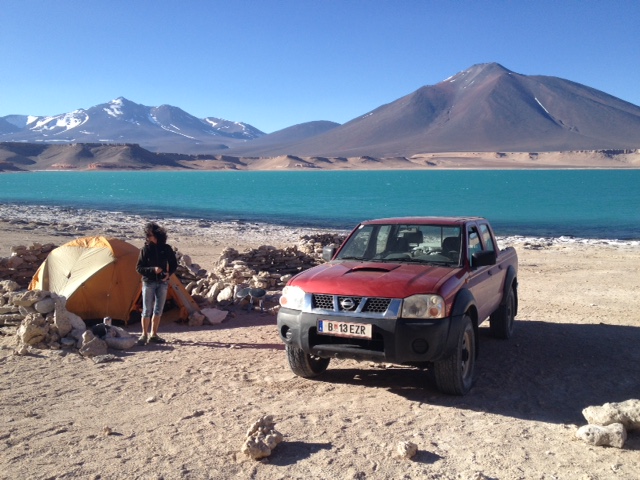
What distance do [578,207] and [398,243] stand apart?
159 ft

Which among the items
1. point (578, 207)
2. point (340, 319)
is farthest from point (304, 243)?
point (578, 207)

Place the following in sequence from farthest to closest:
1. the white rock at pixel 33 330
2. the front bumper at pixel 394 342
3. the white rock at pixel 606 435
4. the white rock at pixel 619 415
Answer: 1. the white rock at pixel 33 330
2. the front bumper at pixel 394 342
3. the white rock at pixel 619 415
4. the white rock at pixel 606 435

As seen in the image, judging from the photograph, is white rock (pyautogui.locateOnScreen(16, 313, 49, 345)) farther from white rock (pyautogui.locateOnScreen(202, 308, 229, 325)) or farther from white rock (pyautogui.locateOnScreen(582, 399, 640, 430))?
white rock (pyautogui.locateOnScreen(582, 399, 640, 430))

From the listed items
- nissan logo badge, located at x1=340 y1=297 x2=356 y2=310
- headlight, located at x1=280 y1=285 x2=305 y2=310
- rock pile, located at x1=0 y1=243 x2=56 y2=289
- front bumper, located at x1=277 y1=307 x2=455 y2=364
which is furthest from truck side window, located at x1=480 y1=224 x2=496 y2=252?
rock pile, located at x1=0 y1=243 x2=56 y2=289

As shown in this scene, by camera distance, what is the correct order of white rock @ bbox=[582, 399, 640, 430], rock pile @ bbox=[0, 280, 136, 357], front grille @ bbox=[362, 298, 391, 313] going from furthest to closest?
rock pile @ bbox=[0, 280, 136, 357], front grille @ bbox=[362, 298, 391, 313], white rock @ bbox=[582, 399, 640, 430]

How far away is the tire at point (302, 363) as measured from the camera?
6.20 metres

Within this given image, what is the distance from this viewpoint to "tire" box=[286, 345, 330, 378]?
6195mm

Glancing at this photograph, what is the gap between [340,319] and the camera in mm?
5641

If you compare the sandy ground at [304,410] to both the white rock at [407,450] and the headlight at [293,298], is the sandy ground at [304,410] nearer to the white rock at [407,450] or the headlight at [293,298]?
the white rock at [407,450]

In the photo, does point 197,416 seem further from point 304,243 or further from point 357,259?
point 304,243

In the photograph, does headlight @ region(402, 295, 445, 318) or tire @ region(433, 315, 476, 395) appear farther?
tire @ region(433, 315, 476, 395)

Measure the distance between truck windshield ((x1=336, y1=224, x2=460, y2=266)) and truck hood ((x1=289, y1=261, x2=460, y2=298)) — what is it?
32cm

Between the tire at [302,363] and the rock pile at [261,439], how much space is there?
140 cm

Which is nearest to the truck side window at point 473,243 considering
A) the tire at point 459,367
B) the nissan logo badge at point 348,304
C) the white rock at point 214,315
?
the tire at point 459,367
